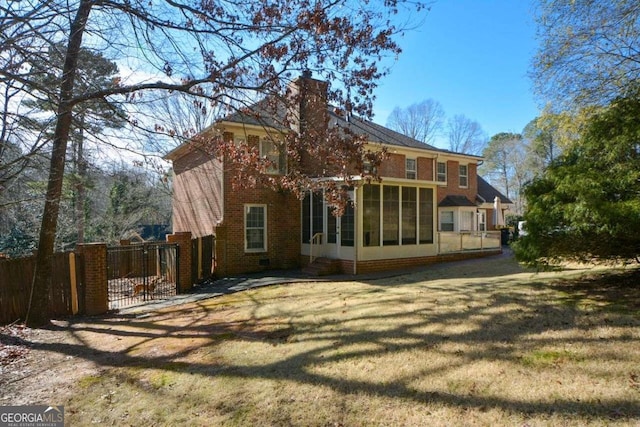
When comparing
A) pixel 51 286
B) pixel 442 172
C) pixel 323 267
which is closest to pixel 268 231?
pixel 323 267

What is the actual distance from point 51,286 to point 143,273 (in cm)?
409

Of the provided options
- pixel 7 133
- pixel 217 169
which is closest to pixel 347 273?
pixel 217 169

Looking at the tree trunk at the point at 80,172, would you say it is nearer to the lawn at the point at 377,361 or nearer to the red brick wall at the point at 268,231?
the lawn at the point at 377,361

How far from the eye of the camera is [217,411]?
13.3ft

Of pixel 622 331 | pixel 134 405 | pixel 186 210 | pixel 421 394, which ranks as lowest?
pixel 134 405

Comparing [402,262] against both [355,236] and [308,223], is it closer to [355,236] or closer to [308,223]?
[355,236]

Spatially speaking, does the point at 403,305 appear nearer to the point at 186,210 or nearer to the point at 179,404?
the point at 179,404

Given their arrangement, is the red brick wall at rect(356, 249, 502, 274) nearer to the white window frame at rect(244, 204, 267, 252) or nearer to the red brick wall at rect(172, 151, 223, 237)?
the white window frame at rect(244, 204, 267, 252)

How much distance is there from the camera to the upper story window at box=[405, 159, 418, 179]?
798 inches

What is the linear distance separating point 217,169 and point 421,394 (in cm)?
1174

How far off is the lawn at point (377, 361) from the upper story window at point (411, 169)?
1246cm

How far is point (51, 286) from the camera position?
8.80 metres

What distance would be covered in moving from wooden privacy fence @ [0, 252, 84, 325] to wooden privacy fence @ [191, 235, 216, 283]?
3.54 m

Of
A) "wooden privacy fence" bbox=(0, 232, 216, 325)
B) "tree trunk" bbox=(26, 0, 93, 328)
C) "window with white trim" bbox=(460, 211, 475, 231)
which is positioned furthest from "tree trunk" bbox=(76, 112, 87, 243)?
"window with white trim" bbox=(460, 211, 475, 231)
